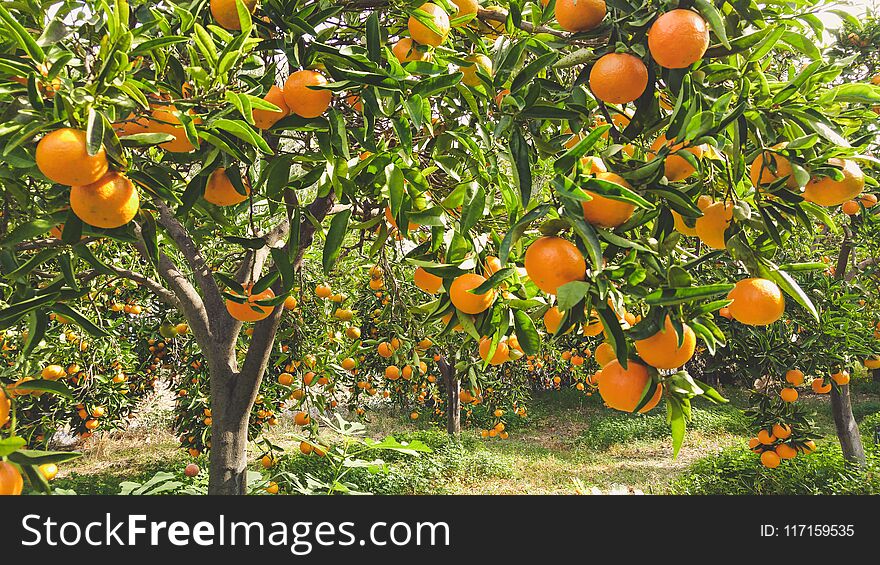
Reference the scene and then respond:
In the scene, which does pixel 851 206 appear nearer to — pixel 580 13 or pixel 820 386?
pixel 820 386

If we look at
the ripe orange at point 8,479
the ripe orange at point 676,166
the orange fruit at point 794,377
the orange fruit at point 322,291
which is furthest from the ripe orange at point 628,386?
the orange fruit at point 794,377

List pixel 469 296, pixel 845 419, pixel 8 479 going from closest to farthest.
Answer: pixel 8 479, pixel 469 296, pixel 845 419

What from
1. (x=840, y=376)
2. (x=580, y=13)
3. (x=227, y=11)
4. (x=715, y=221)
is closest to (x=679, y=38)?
(x=580, y=13)

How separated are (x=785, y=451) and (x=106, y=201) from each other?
4.15m

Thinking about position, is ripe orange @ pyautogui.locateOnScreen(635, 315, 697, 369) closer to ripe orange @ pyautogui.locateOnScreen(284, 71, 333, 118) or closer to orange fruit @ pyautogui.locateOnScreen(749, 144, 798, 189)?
orange fruit @ pyautogui.locateOnScreen(749, 144, 798, 189)

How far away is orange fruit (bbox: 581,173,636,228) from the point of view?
90cm

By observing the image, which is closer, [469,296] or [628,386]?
[628,386]

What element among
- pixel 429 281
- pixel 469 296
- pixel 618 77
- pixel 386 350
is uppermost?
pixel 386 350

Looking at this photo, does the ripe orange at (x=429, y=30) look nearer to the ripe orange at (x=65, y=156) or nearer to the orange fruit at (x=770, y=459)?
the ripe orange at (x=65, y=156)

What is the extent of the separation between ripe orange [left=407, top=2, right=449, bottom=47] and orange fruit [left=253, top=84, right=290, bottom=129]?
0.33 m

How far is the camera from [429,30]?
1.21 metres

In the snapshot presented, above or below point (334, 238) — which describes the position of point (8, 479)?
below

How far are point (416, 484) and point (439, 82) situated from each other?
19.2ft

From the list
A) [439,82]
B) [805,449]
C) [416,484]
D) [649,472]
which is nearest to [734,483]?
[805,449]
